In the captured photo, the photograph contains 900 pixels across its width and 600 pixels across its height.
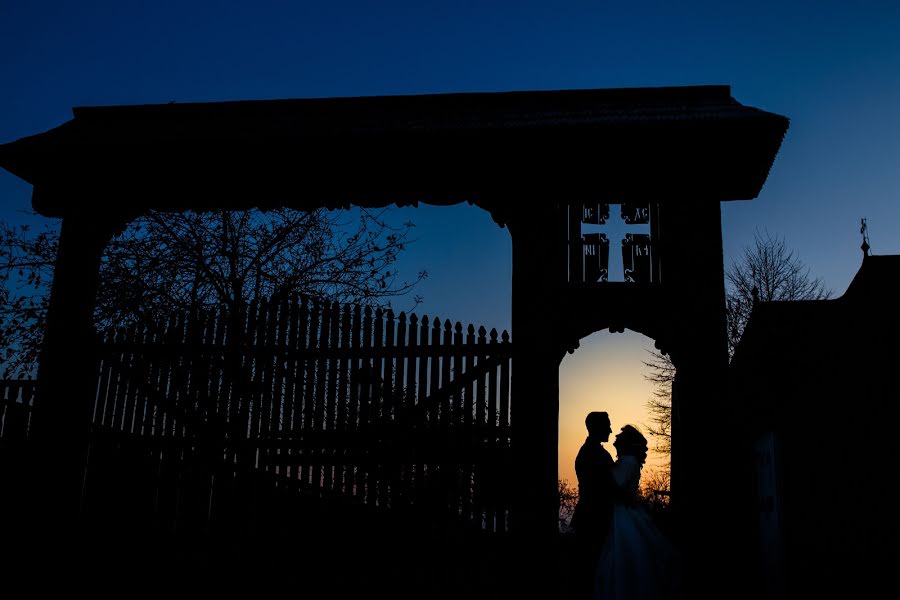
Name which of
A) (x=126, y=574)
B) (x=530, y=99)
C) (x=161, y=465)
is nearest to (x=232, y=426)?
Result: (x=161, y=465)

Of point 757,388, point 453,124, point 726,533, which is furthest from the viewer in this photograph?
point 757,388

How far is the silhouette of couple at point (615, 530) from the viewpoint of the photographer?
6.84 metres

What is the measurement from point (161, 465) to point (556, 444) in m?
4.52

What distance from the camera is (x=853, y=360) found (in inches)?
238

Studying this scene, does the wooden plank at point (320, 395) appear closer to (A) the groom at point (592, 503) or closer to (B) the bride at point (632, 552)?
(A) the groom at point (592, 503)

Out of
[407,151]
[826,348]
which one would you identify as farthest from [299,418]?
[826,348]

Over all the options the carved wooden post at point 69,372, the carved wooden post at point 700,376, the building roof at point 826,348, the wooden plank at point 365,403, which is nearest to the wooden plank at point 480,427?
the wooden plank at point 365,403

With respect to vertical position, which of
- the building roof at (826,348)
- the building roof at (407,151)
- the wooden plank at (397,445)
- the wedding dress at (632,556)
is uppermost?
the building roof at (407,151)

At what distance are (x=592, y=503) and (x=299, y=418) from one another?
3502mm

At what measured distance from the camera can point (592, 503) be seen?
7.21 meters

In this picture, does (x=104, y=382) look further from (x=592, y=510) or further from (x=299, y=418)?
(x=592, y=510)

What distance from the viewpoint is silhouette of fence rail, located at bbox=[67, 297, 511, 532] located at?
8719 mm

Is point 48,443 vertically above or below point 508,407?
below

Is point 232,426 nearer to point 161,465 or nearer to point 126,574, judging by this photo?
point 161,465
